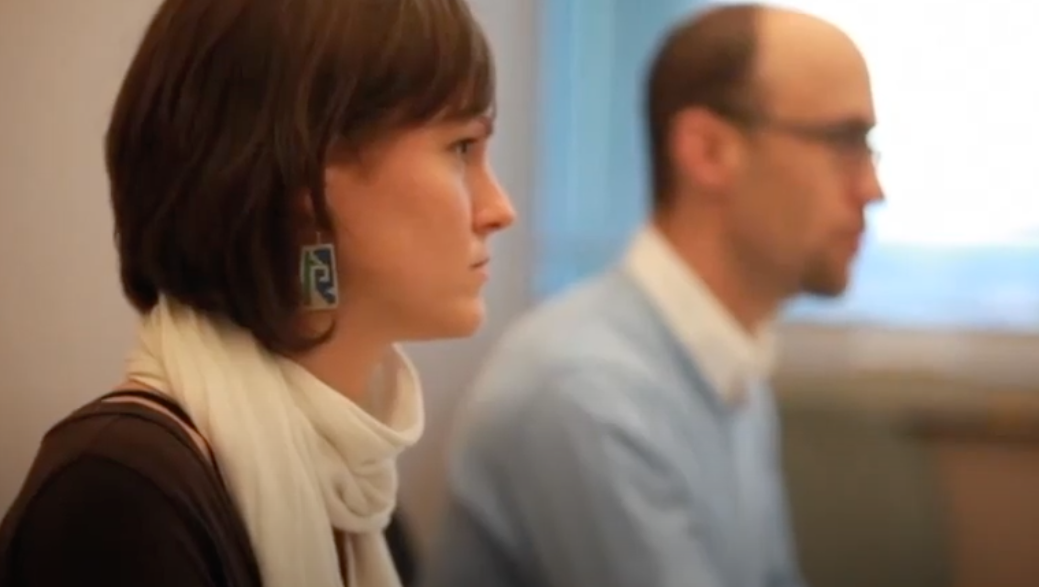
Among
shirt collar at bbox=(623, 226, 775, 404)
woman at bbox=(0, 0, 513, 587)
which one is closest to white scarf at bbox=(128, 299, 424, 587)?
woman at bbox=(0, 0, 513, 587)

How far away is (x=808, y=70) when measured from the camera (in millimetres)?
1200

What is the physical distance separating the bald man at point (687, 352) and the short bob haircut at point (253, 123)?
30cm

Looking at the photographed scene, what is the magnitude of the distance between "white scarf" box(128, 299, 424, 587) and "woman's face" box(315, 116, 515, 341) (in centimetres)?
7

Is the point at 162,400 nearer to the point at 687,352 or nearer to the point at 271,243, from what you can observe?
the point at 271,243

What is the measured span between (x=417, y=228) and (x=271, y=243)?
10 cm

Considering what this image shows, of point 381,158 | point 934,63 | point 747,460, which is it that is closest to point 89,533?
point 381,158

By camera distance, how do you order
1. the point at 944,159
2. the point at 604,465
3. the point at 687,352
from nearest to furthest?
the point at 604,465 → the point at 687,352 → the point at 944,159

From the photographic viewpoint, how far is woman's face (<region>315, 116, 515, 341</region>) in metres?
0.81

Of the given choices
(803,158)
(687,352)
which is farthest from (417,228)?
(803,158)

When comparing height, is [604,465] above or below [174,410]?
below

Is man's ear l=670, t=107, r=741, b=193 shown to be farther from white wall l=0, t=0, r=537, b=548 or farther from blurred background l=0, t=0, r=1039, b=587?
white wall l=0, t=0, r=537, b=548

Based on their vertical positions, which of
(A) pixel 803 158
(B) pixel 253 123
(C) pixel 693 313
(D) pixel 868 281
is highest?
(B) pixel 253 123

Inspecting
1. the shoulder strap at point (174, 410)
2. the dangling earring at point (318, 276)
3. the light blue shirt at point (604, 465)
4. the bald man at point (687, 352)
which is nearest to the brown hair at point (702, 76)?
the bald man at point (687, 352)

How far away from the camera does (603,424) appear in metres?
1.02
